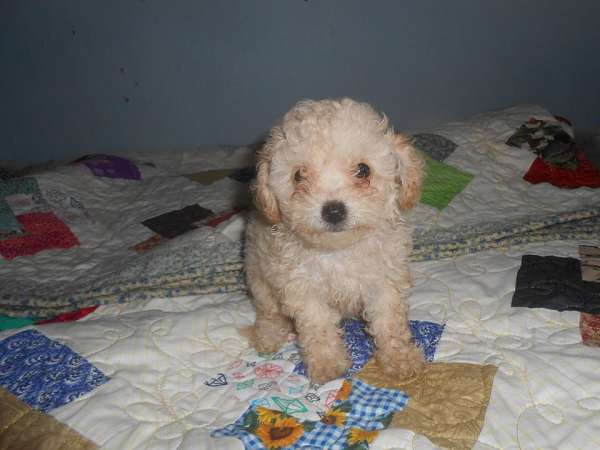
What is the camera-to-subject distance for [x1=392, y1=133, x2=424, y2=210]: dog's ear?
70.1 inches

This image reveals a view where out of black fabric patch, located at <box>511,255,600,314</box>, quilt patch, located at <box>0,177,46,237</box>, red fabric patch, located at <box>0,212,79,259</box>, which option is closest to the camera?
black fabric patch, located at <box>511,255,600,314</box>

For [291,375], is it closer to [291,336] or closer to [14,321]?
[291,336]

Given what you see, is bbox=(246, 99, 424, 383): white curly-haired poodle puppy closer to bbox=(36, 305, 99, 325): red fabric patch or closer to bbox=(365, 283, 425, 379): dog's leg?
bbox=(365, 283, 425, 379): dog's leg

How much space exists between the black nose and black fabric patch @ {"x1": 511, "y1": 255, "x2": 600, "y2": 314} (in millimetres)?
900

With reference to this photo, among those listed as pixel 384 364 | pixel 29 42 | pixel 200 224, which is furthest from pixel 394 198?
pixel 29 42

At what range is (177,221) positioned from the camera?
3.04 metres

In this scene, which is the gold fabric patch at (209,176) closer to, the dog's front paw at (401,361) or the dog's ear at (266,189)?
the dog's ear at (266,189)

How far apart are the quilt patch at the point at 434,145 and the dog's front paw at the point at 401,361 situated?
158 centimetres

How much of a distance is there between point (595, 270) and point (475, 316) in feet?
2.08

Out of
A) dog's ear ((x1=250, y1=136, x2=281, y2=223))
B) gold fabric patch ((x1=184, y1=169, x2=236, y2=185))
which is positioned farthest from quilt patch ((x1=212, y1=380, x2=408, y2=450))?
gold fabric patch ((x1=184, y1=169, x2=236, y2=185))

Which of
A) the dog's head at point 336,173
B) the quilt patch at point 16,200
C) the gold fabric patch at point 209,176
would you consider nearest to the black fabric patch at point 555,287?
the dog's head at point 336,173

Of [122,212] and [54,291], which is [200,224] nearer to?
[122,212]

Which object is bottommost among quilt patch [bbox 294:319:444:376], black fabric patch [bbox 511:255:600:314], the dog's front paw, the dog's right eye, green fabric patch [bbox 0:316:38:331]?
green fabric patch [bbox 0:316:38:331]

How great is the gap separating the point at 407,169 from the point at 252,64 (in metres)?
2.42
